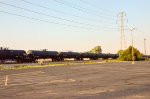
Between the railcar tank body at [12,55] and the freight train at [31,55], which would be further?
the freight train at [31,55]

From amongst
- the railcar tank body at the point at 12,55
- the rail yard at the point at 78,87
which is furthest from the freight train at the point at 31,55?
the rail yard at the point at 78,87

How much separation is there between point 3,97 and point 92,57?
88.0 meters

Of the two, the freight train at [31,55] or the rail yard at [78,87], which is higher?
the freight train at [31,55]

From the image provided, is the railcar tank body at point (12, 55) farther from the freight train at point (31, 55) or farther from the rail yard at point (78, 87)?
the rail yard at point (78, 87)

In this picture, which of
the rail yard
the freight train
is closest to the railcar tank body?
the freight train

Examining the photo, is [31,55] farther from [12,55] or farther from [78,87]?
[78,87]

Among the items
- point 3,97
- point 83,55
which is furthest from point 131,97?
point 83,55

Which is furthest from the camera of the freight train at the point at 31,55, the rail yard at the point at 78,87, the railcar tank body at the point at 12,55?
the freight train at the point at 31,55

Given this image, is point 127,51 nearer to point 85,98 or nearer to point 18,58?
point 18,58

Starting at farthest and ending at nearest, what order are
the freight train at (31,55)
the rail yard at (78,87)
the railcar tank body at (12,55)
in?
1. the freight train at (31,55)
2. the railcar tank body at (12,55)
3. the rail yard at (78,87)

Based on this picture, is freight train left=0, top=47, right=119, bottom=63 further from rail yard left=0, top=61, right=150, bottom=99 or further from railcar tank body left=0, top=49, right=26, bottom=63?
rail yard left=0, top=61, right=150, bottom=99

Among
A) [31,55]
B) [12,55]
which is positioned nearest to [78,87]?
[12,55]

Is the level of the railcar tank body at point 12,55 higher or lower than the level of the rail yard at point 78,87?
higher

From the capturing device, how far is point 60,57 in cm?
8312
